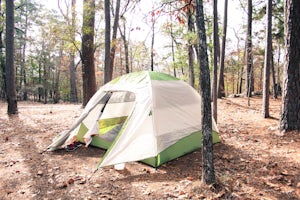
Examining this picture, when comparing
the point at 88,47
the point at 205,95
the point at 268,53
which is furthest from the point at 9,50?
the point at 268,53

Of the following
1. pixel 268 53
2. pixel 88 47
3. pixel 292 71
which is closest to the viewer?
pixel 292 71

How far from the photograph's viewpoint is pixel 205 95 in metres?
3.02

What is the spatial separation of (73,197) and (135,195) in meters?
0.89

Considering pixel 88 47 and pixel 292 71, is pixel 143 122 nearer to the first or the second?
pixel 292 71

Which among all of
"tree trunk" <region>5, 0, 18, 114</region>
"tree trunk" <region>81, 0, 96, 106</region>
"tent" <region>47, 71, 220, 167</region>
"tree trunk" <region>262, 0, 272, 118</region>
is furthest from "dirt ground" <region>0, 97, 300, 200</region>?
"tree trunk" <region>81, 0, 96, 106</region>

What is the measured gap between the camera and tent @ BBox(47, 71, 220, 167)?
3859 millimetres

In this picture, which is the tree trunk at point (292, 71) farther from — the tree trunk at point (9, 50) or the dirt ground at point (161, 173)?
the tree trunk at point (9, 50)

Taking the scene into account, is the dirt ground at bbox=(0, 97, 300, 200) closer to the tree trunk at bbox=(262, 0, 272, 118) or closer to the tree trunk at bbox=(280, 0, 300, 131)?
the tree trunk at bbox=(280, 0, 300, 131)

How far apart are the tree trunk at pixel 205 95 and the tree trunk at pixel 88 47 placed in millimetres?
7861

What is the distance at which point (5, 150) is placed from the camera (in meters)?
4.96

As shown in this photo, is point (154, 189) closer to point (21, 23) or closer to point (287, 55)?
point (287, 55)

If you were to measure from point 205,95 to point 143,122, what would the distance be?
145 cm

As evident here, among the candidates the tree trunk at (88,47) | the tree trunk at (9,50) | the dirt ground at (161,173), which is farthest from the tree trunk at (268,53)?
the tree trunk at (9,50)

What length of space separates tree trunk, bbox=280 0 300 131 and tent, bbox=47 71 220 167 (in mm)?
1815
